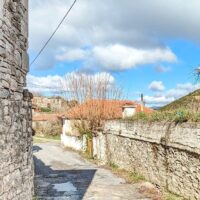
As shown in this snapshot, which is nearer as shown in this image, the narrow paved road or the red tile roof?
the narrow paved road

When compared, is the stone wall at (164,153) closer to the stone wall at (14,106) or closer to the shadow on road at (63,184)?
the shadow on road at (63,184)

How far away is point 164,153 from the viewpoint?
12320 millimetres

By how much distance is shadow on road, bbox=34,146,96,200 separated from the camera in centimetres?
1171

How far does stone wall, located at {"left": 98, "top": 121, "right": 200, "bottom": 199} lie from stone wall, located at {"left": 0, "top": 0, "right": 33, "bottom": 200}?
4252mm

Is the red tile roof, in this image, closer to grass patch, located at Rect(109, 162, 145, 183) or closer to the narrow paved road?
grass patch, located at Rect(109, 162, 145, 183)

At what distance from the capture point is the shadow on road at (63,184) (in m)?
11.7

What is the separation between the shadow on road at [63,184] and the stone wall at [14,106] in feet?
12.1

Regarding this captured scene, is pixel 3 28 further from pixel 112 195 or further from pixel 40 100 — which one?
pixel 40 100

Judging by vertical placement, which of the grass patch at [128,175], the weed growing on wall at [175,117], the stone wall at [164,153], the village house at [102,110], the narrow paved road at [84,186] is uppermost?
the village house at [102,110]

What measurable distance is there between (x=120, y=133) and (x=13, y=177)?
11088mm

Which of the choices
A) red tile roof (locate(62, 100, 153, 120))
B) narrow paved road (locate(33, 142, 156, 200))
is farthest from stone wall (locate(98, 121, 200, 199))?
red tile roof (locate(62, 100, 153, 120))

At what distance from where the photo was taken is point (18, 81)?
7.13 metres

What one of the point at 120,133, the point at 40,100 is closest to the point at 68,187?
the point at 120,133

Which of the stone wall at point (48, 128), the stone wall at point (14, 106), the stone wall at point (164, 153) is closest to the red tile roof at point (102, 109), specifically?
the stone wall at point (164, 153)
